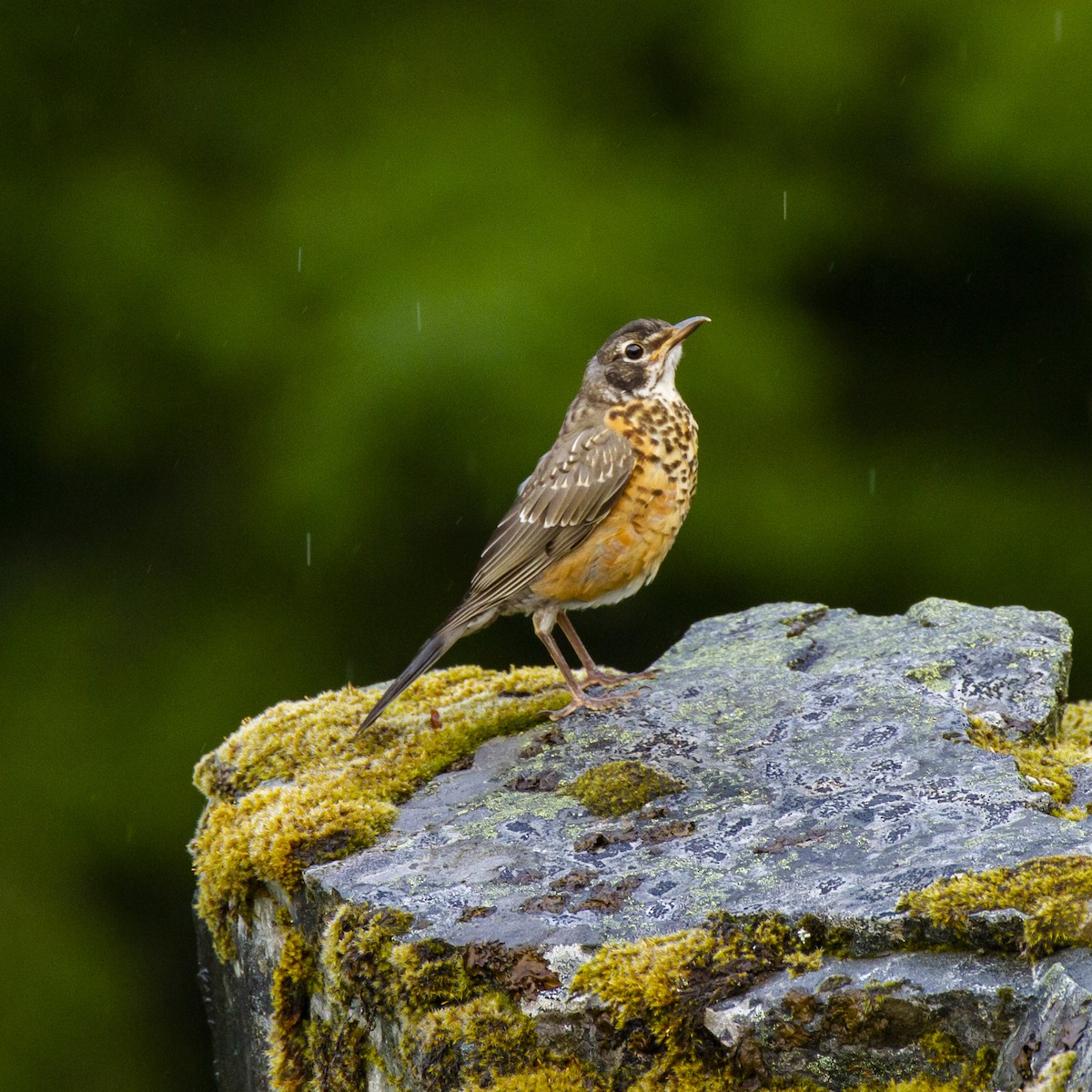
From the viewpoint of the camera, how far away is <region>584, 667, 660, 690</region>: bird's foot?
14.5 feet

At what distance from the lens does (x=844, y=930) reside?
8.34 ft

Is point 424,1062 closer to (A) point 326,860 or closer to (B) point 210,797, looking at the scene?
(A) point 326,860

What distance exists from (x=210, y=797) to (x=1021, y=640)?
246 centimetres

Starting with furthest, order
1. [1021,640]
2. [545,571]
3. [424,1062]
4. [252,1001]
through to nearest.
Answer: [545,571]
[1021,640]
[252,1001]
[424,1062]

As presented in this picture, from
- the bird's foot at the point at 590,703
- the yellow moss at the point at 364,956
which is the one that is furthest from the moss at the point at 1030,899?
the bird's foot at the point at 590,703

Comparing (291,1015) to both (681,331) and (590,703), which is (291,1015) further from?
(681,331)

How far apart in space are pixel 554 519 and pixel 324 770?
1045 mm

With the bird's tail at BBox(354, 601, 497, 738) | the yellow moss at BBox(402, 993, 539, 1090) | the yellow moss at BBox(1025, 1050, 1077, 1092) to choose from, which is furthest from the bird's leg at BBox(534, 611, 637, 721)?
the yellow moss at BBox(1025, 1050, 1077, 1092)

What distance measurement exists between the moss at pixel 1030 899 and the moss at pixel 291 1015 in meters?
1.45

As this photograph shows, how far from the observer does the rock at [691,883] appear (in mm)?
2469

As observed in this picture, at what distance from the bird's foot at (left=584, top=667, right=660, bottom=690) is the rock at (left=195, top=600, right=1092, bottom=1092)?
0.19 m

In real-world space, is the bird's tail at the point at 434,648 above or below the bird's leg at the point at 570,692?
above

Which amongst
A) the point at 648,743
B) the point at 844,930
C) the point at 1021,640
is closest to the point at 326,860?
the point at 648,743

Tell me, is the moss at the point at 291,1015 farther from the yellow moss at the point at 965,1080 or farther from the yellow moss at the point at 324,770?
the yellow moss at the point at 965,1080
